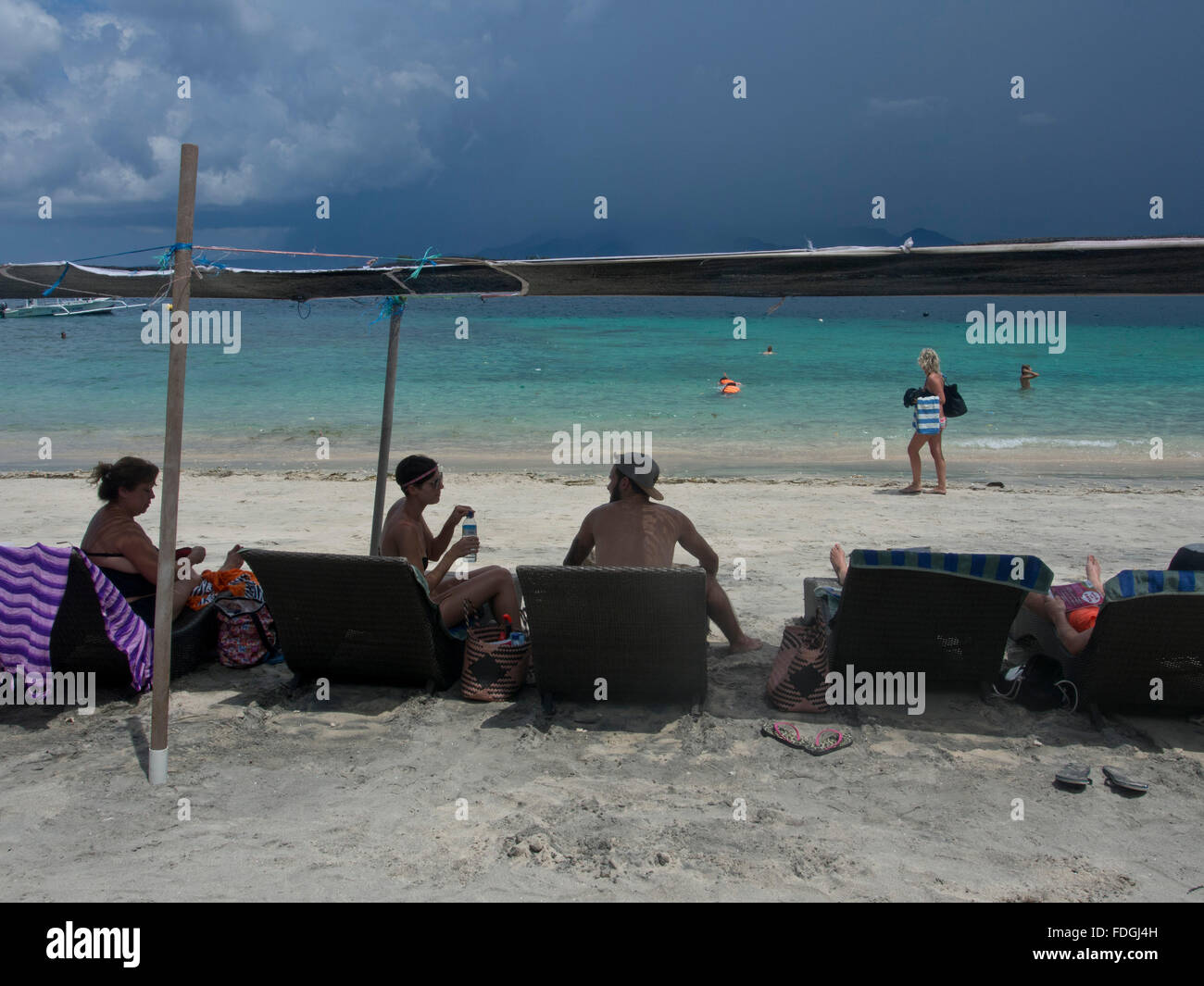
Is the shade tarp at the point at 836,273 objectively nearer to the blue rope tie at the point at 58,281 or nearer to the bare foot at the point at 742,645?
the blue rope tie at the point at 58,281

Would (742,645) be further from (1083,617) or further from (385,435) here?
(385,435)

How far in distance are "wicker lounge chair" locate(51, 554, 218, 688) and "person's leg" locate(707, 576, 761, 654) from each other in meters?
2.57

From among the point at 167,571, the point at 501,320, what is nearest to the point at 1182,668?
the point at 167,571

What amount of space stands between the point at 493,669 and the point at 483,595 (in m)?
0.49

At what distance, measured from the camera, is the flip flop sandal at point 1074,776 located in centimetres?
347

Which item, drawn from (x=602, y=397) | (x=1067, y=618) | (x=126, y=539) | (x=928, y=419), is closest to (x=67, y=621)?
(x=126, y=539)

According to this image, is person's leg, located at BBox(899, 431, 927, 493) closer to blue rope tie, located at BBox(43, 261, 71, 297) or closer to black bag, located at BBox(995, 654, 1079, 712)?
black bag, located at BBox(995, 654, 1079, 712)

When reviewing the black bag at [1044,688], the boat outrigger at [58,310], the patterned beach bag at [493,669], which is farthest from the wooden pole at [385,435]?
the boat outrigger at [58,310]

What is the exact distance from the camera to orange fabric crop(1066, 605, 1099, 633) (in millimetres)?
4215

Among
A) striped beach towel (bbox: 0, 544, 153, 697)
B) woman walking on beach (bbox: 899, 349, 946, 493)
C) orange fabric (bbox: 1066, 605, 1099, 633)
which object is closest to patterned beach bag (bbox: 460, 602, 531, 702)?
striped beach towel (bbox: 0, 544, 153, 697)

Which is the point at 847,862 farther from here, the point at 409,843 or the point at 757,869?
the point at 409,843

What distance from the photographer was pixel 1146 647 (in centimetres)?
380

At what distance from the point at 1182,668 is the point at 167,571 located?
4057 mm

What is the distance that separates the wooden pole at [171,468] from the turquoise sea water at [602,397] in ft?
5.75
